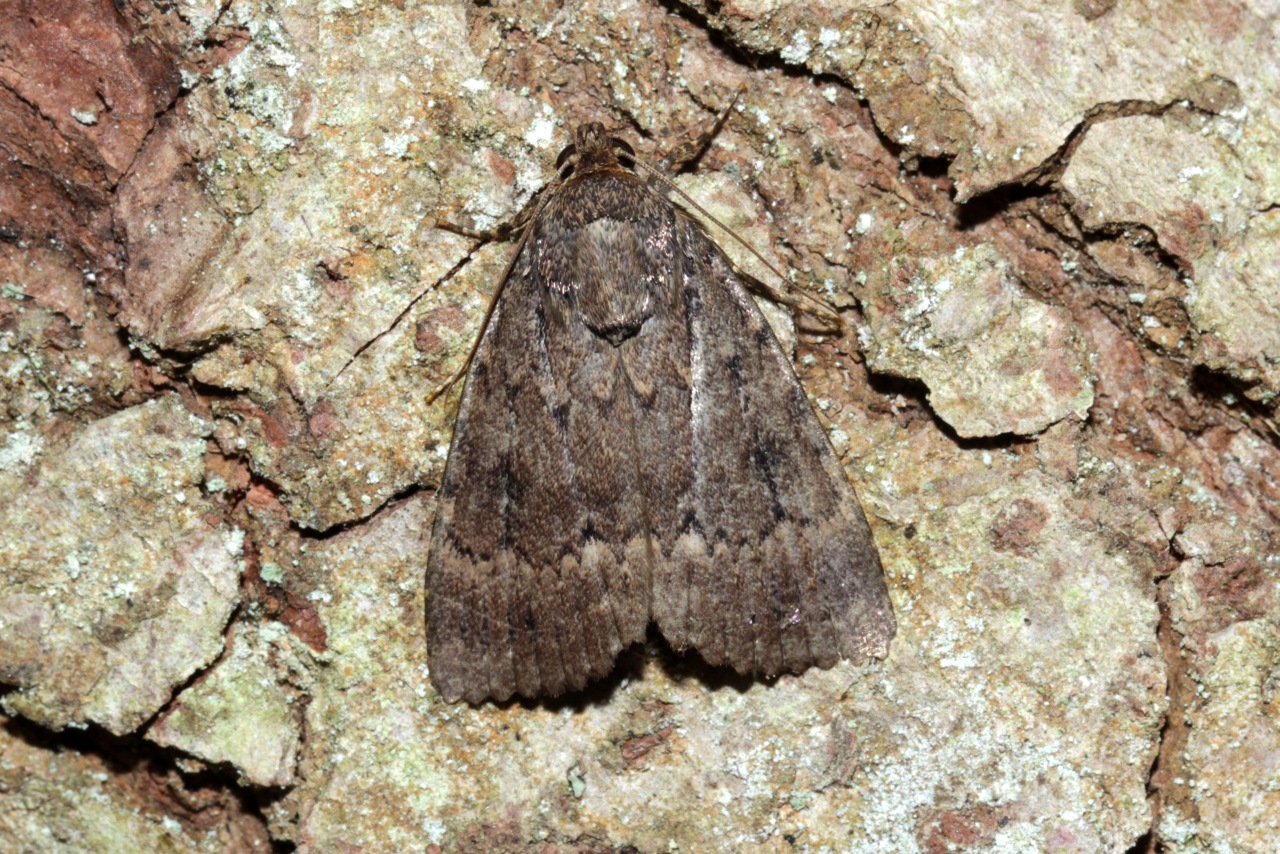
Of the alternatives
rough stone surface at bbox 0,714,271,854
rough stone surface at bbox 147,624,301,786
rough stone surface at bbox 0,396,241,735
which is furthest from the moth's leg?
rough stone surface at bbox 0,714,271,854

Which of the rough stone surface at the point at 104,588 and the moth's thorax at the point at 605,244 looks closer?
the rough stone surface at the point at 104,588

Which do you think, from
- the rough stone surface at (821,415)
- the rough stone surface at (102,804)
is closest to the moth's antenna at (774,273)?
the rough stone surface at (821,415)

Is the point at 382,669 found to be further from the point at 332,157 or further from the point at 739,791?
the point at 332,157

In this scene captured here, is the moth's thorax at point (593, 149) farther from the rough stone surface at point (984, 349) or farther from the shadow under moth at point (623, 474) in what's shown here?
the rough stone surface at point (984, 349)

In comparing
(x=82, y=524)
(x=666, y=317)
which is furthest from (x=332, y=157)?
(x=82, y=524)

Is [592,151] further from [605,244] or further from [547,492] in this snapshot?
[547,492]
